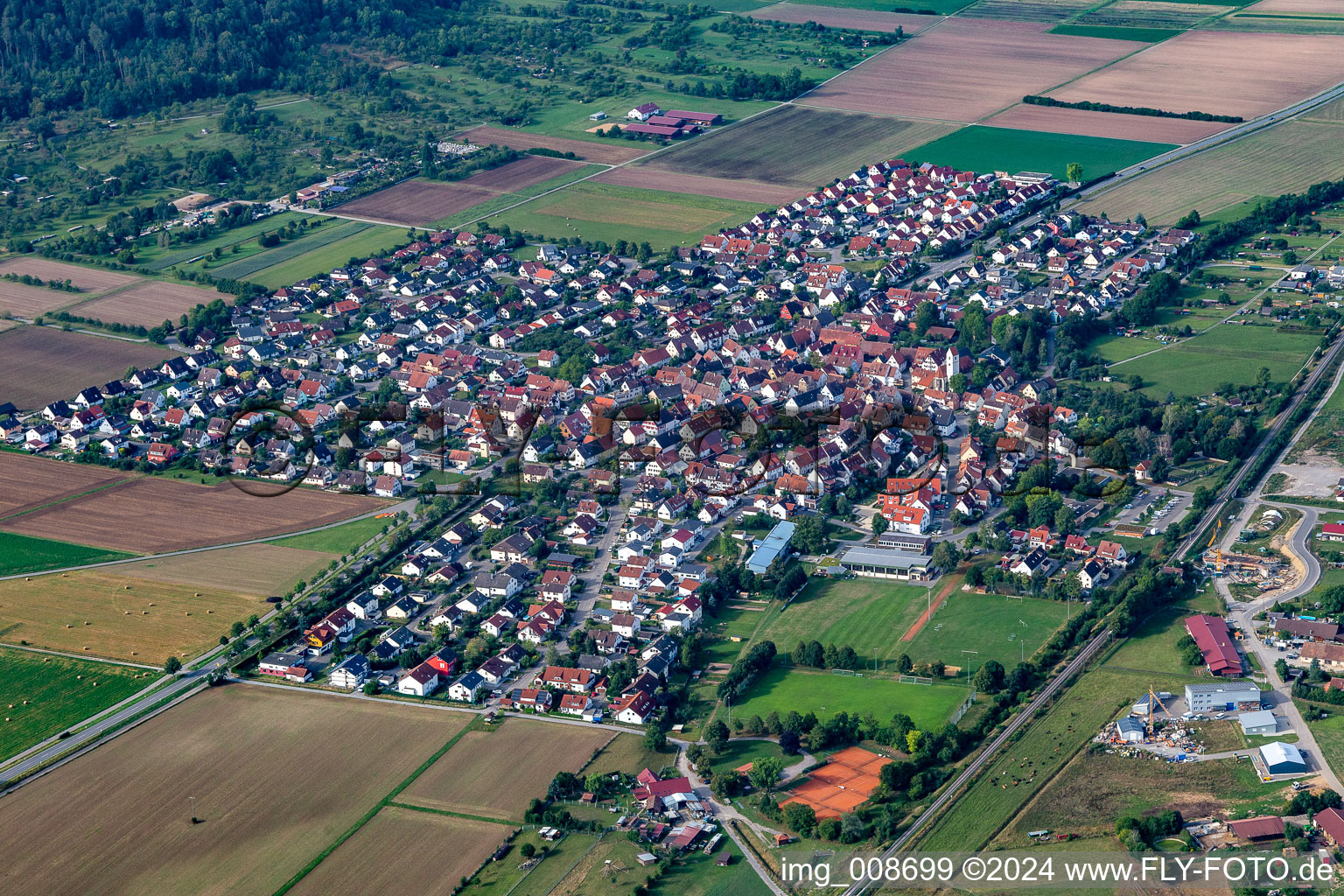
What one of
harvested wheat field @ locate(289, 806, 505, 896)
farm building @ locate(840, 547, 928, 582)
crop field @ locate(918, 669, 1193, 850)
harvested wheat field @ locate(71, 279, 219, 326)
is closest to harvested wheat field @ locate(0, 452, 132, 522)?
harvested wheat field @ locate(71, 279, 219, 326)

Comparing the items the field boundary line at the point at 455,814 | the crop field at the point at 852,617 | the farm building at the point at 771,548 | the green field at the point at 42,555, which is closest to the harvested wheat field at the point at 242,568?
the green field at the point at 42,555

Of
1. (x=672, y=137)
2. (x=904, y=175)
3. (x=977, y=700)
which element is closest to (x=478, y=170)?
(x=672, y=137)

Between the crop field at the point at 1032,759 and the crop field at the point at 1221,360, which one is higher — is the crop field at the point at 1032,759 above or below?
below

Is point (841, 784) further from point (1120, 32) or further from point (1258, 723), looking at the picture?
point (1120, 32)

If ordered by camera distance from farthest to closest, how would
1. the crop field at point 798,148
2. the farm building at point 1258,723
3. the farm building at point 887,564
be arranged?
the crop field at point 798,148, the farm building at point 887,564, the farm building at point 1258,723

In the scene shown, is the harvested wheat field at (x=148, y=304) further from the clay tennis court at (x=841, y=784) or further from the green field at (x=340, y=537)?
the clay tennis court at (x=841, y=784)

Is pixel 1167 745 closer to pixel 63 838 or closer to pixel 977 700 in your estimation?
pixel 977 700

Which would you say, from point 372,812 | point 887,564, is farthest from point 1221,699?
point 372,812

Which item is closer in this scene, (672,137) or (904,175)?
(904,175)
